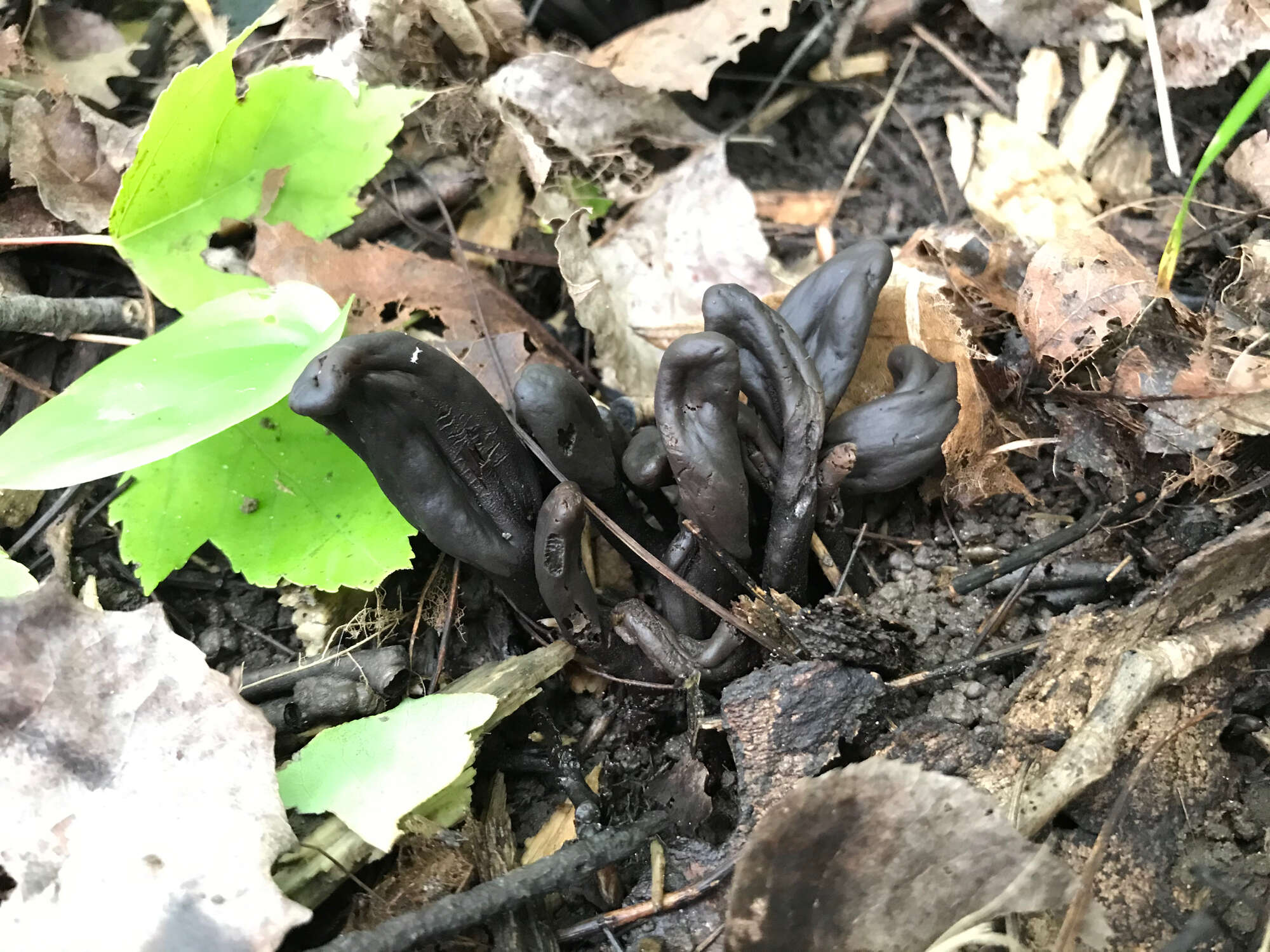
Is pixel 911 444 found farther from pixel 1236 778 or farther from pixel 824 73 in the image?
pixel 824 73

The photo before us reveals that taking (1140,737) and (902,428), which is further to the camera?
(902,428)

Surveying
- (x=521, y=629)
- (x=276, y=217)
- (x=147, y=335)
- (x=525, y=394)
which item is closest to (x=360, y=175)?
(x=276, y=217)

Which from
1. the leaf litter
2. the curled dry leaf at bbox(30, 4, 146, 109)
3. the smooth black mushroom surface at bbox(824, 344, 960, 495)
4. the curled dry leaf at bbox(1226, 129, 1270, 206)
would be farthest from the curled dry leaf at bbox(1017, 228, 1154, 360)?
the curled dry leaf at bbox(30, 4, 146, 109)

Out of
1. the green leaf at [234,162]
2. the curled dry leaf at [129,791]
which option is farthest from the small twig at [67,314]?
the curled dry leaf at [129,791]

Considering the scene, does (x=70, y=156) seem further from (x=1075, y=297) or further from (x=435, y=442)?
(x=1075, y=297)

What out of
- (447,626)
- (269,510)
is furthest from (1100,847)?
(269,510)

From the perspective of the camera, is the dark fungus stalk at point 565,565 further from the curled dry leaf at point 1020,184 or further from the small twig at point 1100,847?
the curled dry leaf at point 1020,184
